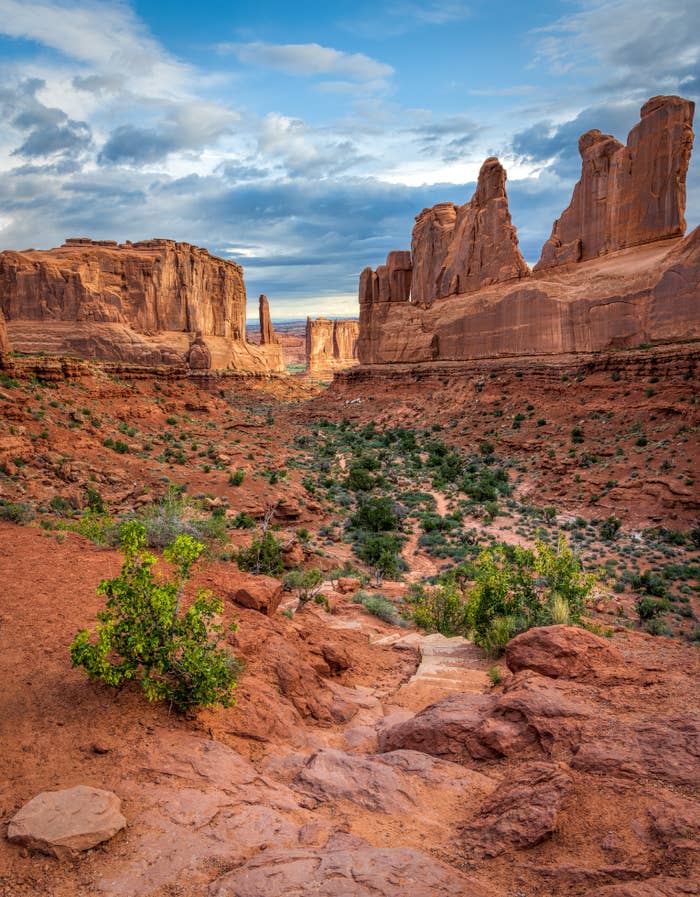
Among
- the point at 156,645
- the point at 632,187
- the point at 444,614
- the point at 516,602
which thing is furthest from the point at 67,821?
the point at 632,187

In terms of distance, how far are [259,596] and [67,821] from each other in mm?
5049

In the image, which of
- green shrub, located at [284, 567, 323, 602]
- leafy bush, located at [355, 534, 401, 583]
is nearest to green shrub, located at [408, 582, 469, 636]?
green shrub, located at [284, 567, 323, 602]

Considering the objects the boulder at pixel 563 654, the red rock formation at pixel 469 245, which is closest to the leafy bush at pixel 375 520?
the boulder at pixel 563 654

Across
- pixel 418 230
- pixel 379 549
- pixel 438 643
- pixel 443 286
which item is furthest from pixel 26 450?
pixel 418 230

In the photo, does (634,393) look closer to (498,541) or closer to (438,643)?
(498,541)

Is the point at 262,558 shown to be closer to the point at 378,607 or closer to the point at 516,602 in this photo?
the point at 378,607

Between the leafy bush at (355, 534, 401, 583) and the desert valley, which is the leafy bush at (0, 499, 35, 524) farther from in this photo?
the leafy bush at (355, 534, 401, 583)

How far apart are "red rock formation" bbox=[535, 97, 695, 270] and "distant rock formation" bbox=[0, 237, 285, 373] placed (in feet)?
156

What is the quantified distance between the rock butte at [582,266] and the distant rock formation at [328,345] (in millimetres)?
66129

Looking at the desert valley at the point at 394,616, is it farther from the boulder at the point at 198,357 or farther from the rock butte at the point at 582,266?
the boulder at the point at 198,357

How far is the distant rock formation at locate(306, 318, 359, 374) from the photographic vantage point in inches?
4646

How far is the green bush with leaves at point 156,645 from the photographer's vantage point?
5137 mm

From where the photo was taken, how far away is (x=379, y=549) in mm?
17672

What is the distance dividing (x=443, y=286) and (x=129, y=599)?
159 feet
